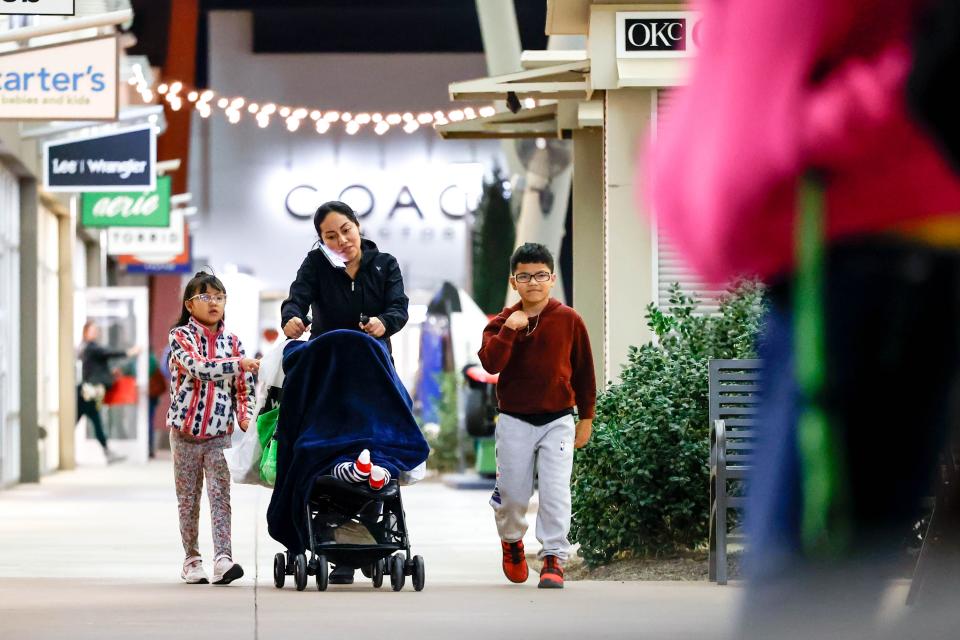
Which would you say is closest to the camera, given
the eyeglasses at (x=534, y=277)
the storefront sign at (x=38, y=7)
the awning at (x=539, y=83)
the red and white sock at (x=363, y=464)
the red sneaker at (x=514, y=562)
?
the red and white sock at (x=363, y=464)

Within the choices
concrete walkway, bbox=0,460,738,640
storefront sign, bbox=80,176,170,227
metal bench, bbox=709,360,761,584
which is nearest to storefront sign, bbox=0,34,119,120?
concrete walkway, bbox=0,460,738,640

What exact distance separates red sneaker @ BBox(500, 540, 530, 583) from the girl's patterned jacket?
1.32 metres

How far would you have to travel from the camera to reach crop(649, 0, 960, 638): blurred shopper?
70.8 inches

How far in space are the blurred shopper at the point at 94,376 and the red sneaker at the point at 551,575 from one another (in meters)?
17.2

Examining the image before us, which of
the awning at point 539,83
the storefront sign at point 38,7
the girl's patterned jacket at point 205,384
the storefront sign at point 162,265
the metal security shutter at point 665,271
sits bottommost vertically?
the girl's patterned jacket at point 205,384

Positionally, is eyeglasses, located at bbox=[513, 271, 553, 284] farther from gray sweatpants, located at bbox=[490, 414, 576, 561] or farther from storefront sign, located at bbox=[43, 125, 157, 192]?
storefront sign, located at bbox=[43, 125, 157, 192]

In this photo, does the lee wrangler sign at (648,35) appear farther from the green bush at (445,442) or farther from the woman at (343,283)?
the green bush at (445,442)

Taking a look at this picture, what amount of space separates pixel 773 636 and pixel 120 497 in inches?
593

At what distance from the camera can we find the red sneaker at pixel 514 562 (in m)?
7.85

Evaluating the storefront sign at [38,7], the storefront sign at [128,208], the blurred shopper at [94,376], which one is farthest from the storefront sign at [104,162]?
the storefront sign at [38,7]

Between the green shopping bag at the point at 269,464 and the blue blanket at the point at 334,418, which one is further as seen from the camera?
the green shopping bag at the point at 269,464

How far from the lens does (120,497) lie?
54.2 ft

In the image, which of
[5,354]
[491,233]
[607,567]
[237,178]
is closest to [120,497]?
[5,354]

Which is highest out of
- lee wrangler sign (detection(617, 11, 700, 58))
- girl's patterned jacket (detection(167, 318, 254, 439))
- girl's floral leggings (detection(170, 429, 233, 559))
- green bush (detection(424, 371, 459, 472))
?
lee wrangler sign (detection(617, 11, 700, 58))
